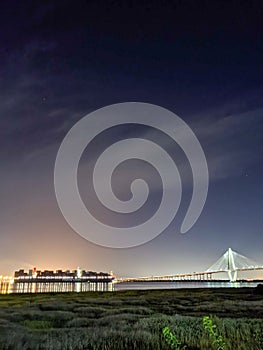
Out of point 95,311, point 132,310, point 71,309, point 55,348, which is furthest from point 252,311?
point 55,348

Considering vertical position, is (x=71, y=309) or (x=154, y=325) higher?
(x=71, y=309)

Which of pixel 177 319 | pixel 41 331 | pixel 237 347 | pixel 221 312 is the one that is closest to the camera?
pixel 237 347

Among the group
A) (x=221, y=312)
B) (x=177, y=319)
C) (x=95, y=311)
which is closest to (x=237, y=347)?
(x=177, y=319)

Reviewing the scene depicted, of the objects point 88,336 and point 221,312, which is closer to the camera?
point 88,336

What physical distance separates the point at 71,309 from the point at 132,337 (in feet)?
55.0

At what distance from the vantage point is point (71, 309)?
30422mm

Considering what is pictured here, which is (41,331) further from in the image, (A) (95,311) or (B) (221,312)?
(B) (221,312)

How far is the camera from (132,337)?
15.1 metres

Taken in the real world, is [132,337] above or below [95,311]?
below

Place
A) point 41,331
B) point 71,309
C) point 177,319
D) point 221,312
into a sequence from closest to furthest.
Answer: point 41,331 → point 177,319 → point 221,312 → point 71,309

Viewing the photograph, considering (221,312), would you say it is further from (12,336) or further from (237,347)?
(12,336)

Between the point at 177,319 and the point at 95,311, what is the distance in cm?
939

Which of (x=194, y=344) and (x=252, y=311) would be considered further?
(x=252, y=311)

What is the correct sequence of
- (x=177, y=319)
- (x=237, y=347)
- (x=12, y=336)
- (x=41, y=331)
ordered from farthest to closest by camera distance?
(x=177, y=319)
(x=41, y=331)
(x=12, y=336)
(x=237, y=347)
